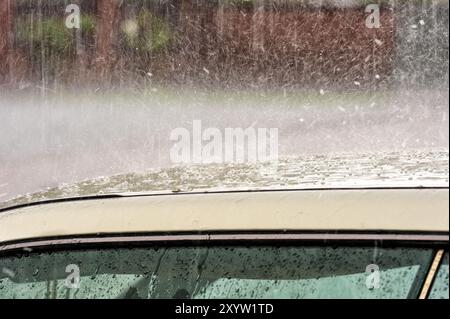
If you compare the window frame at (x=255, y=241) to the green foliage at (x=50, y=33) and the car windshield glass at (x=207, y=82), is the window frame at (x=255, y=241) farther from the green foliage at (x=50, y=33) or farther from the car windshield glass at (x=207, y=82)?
the green foliage at (x=50, y=33)

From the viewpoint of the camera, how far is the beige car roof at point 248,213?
153 centimetres

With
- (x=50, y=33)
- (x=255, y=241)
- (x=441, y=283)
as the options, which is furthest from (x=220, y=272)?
(x=50, y=33)

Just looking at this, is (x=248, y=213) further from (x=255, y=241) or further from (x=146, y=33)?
(x=146, y=33)

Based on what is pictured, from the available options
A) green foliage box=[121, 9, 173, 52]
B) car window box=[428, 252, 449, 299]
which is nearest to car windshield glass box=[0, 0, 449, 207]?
green foliage box=[121, 9, 173, 52]

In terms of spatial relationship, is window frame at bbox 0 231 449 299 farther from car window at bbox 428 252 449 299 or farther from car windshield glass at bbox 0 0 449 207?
car windshield glass at bbox 0 0 449 207

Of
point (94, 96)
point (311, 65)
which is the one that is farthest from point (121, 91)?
point (311, 65)

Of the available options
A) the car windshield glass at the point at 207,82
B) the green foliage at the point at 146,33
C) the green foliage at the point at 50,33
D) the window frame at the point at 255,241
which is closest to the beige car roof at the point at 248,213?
the window frame at the point at 255,241

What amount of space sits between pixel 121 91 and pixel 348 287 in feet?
50.2

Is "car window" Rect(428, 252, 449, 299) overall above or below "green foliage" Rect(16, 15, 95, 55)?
below

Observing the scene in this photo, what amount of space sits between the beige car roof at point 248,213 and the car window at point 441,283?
0.19 feet

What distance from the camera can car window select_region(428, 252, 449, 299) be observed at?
1.46m

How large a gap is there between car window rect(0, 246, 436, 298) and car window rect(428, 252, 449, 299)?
0.09 feet

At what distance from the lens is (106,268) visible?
1754 mm

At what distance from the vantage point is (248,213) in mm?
1633
